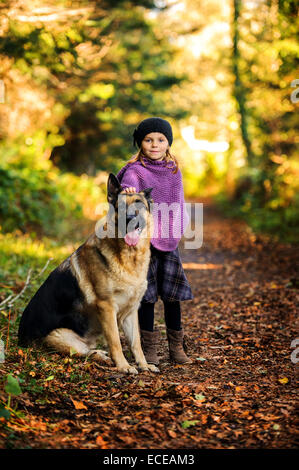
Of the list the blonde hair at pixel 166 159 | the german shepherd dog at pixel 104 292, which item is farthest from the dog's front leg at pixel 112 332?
the blonde hair at pixel 166 159

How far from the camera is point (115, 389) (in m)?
3.36

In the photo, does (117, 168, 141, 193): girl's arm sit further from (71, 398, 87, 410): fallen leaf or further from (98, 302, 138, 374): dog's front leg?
(71, 398, 87, 410): fallen leaf

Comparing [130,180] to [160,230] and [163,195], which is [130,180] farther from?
[160,230]

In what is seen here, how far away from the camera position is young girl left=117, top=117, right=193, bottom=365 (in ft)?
12.9

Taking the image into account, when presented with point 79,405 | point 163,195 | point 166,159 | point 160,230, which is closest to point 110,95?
point 166,159

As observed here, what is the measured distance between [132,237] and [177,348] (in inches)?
46.2

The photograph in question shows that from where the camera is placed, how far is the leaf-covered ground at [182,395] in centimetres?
258

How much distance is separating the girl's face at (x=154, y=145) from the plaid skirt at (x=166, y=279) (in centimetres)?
82

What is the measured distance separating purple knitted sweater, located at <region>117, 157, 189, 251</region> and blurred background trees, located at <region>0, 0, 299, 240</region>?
10.3 feet

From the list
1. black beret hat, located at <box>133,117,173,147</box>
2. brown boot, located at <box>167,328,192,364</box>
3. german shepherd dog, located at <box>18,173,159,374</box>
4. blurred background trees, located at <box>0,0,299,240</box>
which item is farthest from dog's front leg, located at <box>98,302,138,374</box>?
blurred background trees, located at <box>0,0,299,240</box>

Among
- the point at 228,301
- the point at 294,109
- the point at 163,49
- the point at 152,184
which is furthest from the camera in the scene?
the point at 163,49

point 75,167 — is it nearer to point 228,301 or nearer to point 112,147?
point 112,147
